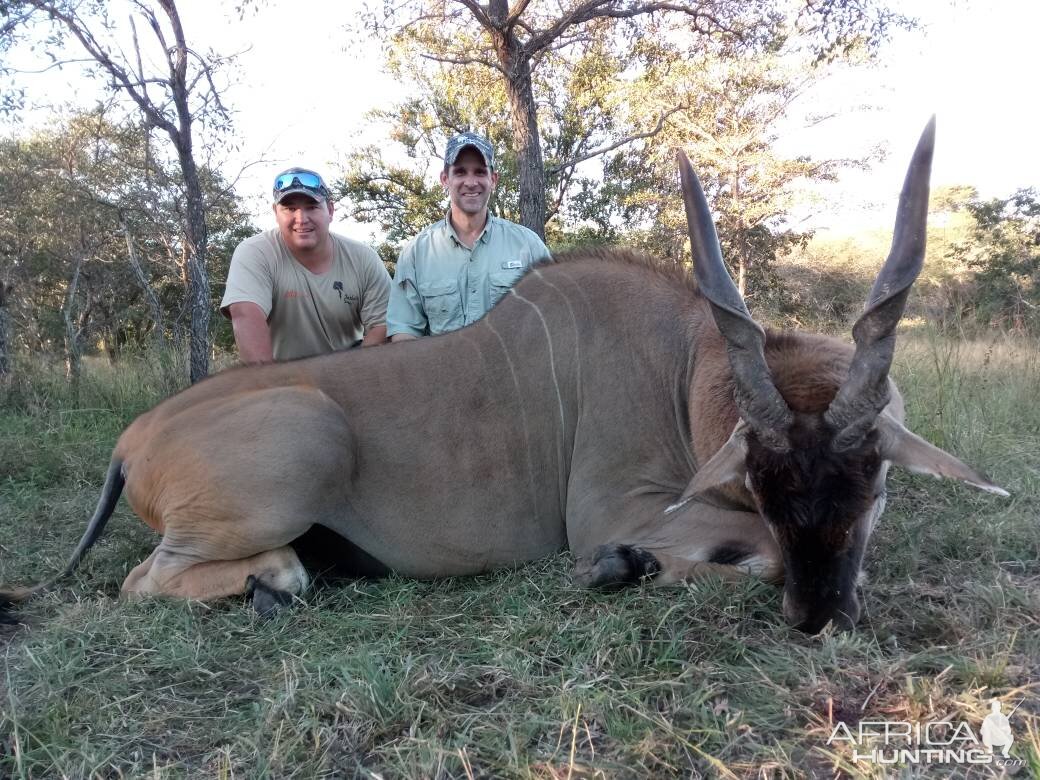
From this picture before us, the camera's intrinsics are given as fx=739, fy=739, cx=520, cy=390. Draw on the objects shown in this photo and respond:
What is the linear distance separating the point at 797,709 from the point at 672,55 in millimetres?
11126

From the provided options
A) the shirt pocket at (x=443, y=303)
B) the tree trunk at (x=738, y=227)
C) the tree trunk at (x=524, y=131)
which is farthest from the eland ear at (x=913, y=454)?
the tree trunk at (x=738, y=227)

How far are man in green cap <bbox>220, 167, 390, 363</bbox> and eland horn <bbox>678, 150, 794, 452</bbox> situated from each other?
9.55 ft

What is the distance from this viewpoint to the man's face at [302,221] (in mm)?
4719

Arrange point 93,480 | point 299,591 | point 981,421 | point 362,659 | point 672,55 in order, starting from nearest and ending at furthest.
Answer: point 362,659 → point 299,591 → point 981,421 → point 93,480 → point 672,55

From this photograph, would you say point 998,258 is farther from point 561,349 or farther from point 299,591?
point 299,591

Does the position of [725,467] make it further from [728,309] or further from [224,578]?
[224,578]

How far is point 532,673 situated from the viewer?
6.61 ft

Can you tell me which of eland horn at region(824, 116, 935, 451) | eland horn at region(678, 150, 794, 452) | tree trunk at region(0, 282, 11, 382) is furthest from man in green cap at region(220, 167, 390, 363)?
tree trunk at region(0, 282, 11, 382)

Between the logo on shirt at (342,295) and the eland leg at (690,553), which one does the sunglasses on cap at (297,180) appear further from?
the eland leg at (690,553)

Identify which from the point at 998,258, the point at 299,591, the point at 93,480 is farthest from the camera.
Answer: the point at 998,258

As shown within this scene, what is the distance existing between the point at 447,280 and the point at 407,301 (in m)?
0.30

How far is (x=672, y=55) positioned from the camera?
36.3 ft

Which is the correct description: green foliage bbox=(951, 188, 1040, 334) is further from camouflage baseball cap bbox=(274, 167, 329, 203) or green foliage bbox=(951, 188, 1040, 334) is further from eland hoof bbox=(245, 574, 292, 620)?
eland hoof bbox=(245, 574, 292, 620)

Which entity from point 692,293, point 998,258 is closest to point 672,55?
point 998,258
